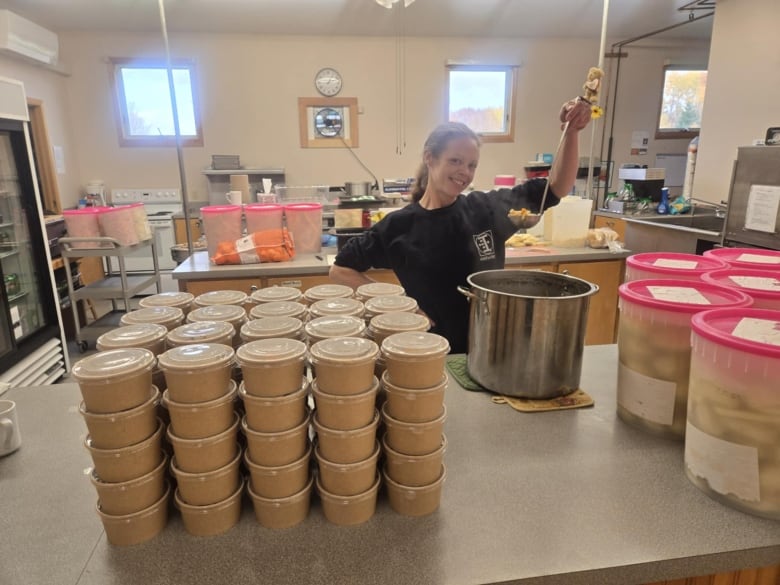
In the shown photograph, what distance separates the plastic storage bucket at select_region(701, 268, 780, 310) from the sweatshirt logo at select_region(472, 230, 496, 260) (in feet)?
2.21

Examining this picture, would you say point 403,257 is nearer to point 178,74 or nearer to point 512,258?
point 512,258

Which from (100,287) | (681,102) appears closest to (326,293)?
(100,287)

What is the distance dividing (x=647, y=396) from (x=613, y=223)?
4291mm

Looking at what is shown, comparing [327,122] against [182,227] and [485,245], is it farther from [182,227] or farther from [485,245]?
[485,245]

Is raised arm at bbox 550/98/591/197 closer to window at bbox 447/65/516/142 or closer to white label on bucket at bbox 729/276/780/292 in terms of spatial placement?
white label on bucket at bbox 729/276/780/292

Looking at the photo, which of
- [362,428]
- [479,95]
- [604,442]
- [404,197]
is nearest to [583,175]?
[479,95]

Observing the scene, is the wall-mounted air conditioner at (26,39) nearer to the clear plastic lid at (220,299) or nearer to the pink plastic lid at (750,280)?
the clear plastic lid at (220,299)

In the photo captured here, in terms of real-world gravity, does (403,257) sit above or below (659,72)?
below

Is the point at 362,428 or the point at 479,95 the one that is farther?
the point at 479,95

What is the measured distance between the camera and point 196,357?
0.75 meters

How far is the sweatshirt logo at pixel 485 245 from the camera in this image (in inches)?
65.5

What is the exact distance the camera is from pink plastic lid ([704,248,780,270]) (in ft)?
4.01

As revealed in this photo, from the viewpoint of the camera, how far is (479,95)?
617 cm

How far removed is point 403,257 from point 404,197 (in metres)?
3.17
